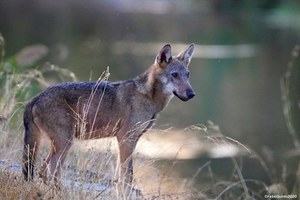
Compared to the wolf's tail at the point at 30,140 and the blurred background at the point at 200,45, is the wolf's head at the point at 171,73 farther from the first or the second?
the blurred background at the point at 200,45

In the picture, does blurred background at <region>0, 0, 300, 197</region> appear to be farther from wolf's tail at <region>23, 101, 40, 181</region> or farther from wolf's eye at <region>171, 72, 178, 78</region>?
wolf's tail at <region>23, 101, 40, 181</region>

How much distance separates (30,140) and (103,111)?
3.37ft

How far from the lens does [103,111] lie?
941 cm

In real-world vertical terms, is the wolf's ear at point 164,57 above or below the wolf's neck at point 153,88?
above

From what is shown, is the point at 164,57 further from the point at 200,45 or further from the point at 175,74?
the point at 200,45

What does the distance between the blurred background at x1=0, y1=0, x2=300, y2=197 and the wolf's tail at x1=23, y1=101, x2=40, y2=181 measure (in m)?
5.40

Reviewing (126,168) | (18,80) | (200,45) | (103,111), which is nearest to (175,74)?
(103,111)

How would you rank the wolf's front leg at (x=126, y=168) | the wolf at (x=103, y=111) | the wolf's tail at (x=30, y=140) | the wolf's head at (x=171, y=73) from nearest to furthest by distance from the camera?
the wolf's front leg at (x=126, y=168) → the wolf's tail at (x=30, y=140) → the wolf at (x=103, y=111) → the wolf's head at (x=171, y=73)

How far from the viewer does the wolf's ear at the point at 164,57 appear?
9.65m

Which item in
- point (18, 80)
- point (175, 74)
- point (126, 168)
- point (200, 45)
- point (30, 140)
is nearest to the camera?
point (30, 140)

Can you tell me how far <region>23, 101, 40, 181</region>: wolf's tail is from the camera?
27.4 ft

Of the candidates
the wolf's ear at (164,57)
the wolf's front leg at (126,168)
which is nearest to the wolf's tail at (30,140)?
the wolf's front leg at (126,168)

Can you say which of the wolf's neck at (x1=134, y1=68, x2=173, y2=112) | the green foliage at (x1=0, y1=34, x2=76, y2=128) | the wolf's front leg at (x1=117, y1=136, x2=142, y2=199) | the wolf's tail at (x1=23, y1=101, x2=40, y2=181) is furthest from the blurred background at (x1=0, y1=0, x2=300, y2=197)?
the wolf's tail at (x1=23, y1=101, x2=40, y2=181)

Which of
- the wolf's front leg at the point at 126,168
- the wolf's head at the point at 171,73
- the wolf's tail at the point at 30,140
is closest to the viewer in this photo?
the wolf's front leg at the point at 126,168
